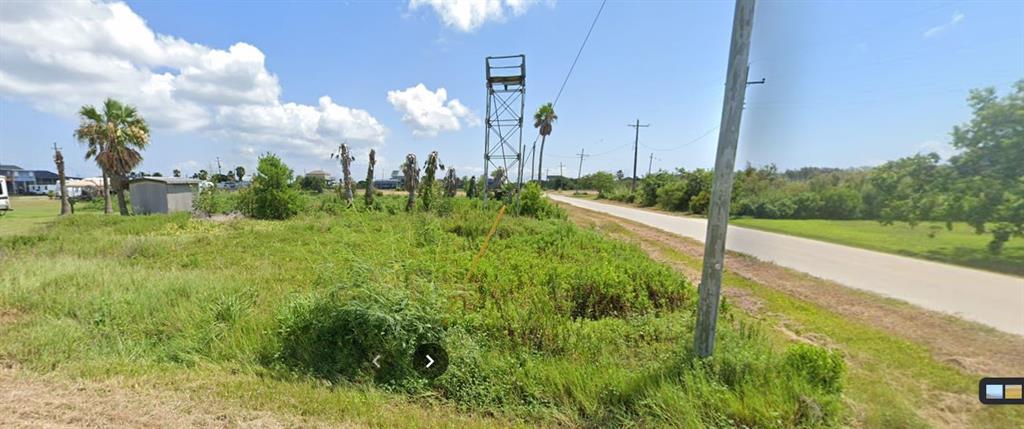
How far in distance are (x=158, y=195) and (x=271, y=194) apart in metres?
7.83

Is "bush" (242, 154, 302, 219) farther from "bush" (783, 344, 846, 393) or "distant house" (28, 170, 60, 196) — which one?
"distant house" (28, 170, 60, 196)

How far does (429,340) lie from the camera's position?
3.87 metres

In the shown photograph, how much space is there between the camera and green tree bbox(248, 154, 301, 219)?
20172mm

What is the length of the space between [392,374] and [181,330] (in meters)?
3.10

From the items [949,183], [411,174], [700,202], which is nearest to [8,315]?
[949,183]

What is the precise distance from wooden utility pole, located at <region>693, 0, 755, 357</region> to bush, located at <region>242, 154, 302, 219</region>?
21.8m

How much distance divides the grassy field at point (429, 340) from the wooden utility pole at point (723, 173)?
0.39 meters

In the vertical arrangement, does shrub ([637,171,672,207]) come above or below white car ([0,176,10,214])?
above

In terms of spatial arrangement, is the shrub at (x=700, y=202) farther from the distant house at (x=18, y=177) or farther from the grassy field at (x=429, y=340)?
the distant house at (x=18, y=177)

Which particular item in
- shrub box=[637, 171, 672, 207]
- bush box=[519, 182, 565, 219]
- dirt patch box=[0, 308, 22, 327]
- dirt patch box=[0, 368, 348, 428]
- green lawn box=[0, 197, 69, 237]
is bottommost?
green lawn box=[0, 197, 69, 237]

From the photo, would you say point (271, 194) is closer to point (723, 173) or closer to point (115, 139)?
point (115, 139)

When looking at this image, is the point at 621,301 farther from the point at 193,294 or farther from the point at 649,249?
the point at 649,249

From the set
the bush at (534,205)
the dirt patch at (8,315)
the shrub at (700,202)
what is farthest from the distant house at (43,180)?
the shrub at (700,202)

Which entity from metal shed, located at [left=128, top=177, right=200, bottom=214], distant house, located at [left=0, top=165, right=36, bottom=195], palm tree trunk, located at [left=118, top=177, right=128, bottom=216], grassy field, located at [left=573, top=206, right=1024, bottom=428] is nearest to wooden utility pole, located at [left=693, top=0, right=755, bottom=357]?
grassy field, located at [left=573, top=206, right=1024, bottom=428]
